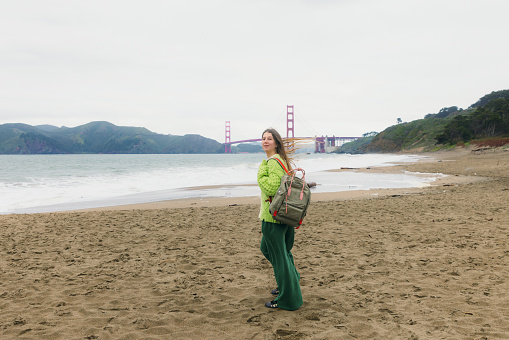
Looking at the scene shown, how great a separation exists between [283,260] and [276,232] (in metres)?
0.30

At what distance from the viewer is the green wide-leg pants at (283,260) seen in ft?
10.6

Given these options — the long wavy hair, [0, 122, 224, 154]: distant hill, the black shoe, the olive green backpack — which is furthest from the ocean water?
[0, 122, 224, 154]: distant hill

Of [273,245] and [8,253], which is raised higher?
[273,245]

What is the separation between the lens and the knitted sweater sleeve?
10.2ft

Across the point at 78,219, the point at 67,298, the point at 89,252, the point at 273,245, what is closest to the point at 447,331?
the point at 273,245

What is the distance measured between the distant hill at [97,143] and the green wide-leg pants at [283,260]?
178 metres

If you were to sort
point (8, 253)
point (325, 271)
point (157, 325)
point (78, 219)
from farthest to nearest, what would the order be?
point (78, 219) < point (8, 253) < point (325, 271) < point (157, 325)

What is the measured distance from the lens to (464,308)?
331 cm

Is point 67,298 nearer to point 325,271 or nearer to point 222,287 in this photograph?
point 222,287

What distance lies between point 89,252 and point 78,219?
3.17m

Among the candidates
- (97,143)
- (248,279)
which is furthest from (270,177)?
(97,143)

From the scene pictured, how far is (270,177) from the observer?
124 inches

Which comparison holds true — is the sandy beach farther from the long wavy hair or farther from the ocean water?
the ocean water

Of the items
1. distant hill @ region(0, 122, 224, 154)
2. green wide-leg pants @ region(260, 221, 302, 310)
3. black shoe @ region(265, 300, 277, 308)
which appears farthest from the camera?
distant hill @ region(0, 122, 224, 154)
